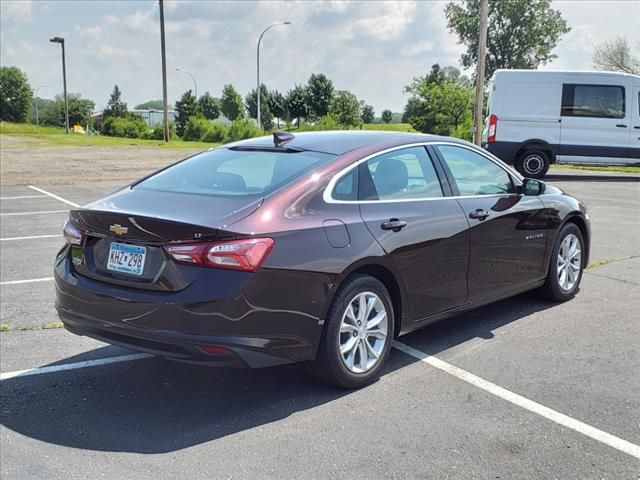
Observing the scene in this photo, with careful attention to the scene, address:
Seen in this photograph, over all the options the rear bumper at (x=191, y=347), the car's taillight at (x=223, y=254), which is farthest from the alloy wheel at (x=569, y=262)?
the car's taillight at (x=223, y=254)

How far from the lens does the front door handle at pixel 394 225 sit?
13.5ft

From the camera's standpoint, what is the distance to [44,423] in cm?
366

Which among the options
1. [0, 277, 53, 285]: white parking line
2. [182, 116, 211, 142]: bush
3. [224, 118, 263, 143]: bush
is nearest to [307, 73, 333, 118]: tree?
[182, 116, 211, 142]: bush

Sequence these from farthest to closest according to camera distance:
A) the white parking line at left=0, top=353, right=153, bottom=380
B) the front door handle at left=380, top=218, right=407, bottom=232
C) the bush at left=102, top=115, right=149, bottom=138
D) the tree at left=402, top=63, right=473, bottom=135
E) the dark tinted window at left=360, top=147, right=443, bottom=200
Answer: the bush at left=102, top=115, right=149, bottom=138 → the tree at left=402, top=63, right=473, bottom=135 → the white parking line at left=0, top=353, right=153, bottom=380 → the dark tinted window at left=360, top=147, right=443, bottom=200 → the front door handle at left=380, top=218, right=407, bottom=232

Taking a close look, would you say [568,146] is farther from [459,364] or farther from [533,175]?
[459,364]

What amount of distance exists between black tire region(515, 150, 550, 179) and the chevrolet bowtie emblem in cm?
1531

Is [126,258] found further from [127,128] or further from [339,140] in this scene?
[127,128]

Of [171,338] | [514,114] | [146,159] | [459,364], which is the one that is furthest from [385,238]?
[146,159]

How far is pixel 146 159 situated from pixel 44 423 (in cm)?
2322

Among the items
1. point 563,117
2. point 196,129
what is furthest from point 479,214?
point 196,129

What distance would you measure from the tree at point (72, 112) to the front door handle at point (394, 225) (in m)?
89.5

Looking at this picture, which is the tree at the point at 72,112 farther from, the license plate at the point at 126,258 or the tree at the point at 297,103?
the license plate at the point at 126,258

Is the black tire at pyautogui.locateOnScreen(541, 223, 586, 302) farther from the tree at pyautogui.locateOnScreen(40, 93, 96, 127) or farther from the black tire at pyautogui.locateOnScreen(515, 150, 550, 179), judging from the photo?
the tree at pyautogui.locateOnScreen(40, 93, 96, 127)

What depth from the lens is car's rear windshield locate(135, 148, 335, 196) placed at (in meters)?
3.98
